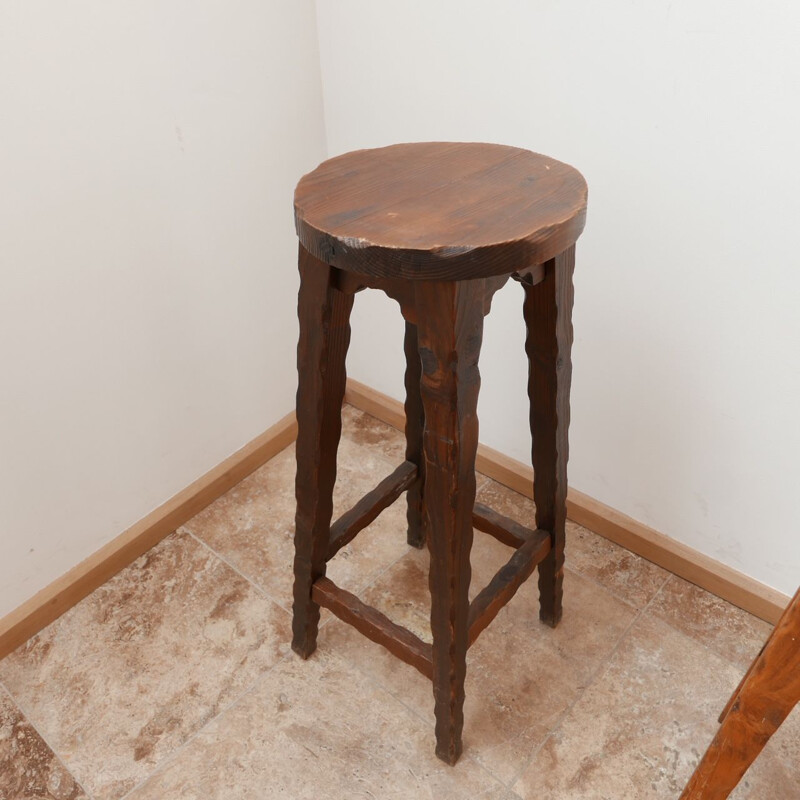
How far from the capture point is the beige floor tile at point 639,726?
1368mm

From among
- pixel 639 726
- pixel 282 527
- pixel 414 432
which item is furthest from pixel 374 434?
pixel 639 726

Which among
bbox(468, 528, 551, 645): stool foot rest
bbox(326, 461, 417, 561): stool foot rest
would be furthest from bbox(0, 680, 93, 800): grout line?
bbox(468, 528, 551, 645): stool foot rest

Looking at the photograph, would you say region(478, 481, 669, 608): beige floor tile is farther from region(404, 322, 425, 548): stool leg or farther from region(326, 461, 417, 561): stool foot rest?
region(326, 461, 417, 561): stool foot rest

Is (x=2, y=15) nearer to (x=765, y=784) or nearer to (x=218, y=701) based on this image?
(x=218, y=701)

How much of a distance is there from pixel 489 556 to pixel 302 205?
1.07m

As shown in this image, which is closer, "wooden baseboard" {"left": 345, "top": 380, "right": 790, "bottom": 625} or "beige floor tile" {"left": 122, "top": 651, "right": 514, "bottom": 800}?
"beige floor tile" {"left": 122, "top": 651, "right": 514, "bottom": 800}

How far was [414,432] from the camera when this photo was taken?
162 cm

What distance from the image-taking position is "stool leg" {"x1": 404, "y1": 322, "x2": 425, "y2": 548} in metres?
1.43

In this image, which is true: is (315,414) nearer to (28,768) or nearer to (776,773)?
(28,768)

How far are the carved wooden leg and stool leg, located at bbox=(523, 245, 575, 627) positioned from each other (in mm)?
496

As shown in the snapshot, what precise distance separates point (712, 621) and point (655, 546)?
197 millimetres

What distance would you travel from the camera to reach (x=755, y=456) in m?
1.51

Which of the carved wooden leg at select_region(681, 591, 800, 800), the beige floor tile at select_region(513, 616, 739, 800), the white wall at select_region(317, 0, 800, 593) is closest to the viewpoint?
the carved wooden leg at select_region(681, 591, 800, 800)

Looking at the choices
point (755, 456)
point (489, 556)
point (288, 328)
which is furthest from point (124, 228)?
point (755, 456)
